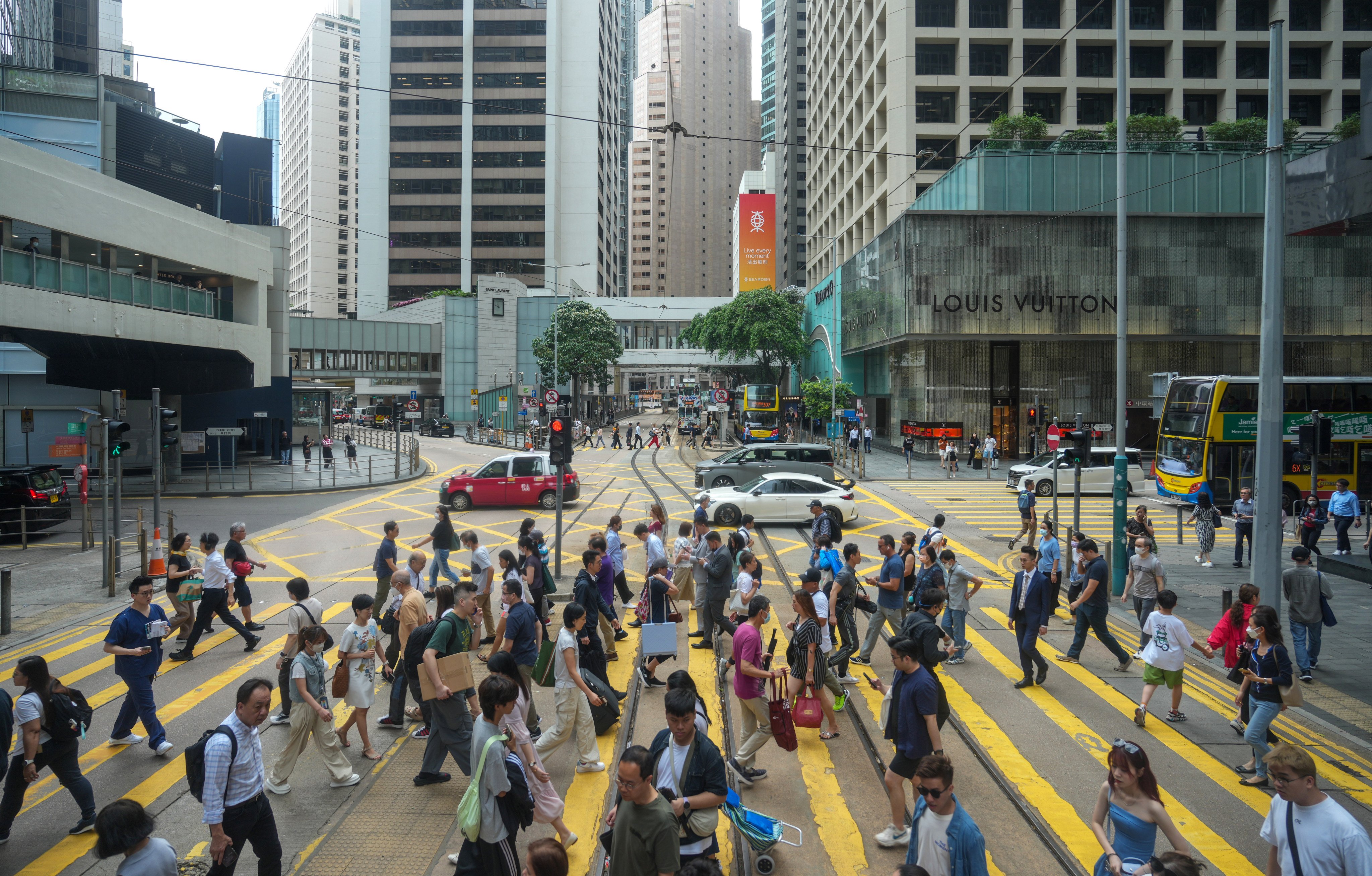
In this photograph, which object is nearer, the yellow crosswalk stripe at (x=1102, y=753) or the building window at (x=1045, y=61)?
the yellow crosswalk stripe at (x=1102, y=753)

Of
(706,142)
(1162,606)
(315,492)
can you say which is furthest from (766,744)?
(706,142)

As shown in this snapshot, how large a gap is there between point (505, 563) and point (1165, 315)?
4015 cm

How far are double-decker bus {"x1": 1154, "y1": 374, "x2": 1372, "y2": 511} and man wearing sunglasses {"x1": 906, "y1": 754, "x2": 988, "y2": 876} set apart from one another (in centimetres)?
2482

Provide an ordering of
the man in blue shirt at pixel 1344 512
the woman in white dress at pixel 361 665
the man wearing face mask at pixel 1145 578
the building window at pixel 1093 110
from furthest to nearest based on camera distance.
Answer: the building window at pixel 1093 110
the man in blue shirt at pixel 1344 512
the man wearing face mask at pixel 1145 578
the woman in white dress at pixel 361 665

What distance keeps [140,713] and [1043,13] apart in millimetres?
52814

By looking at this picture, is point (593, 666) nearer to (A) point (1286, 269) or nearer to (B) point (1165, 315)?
(B) point (1165, 315)

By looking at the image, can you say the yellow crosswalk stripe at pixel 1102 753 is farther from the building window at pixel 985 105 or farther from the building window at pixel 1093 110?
the building window at pixel 1093 110

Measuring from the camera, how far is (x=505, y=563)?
9703mm

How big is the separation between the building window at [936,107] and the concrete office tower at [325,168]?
93666 mm

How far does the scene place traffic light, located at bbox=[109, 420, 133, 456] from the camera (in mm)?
16078

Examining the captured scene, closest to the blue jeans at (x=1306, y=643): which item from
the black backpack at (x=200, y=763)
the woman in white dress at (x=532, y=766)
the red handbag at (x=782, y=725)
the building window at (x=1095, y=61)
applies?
the red handbag at (x=782, y=725)

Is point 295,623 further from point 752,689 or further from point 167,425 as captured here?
point 167,425

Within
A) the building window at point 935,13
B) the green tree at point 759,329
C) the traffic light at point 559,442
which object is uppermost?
the building window at point 935,13

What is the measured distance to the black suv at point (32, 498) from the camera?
19422 mm
